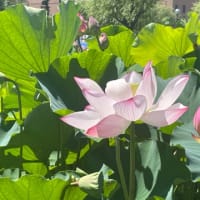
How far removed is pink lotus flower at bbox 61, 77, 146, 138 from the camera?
440 mm

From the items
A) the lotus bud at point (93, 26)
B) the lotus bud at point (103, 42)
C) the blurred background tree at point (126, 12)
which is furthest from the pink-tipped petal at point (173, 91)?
the blurred background tree at point (126, 12)

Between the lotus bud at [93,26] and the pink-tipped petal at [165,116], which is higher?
the pink-tipped petal at [165,116]

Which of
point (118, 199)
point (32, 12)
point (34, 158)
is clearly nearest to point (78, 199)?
point (118, 199)

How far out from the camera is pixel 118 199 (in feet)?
1.77

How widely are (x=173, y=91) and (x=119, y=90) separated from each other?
0.04m

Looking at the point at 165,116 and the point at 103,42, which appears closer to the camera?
the point at 165,116

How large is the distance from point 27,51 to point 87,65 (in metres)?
0.09

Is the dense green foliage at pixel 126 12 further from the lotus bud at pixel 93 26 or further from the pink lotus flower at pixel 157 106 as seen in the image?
the pink lotus flower at pixel 157 106

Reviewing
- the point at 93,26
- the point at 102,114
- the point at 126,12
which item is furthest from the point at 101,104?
the point at 126,12

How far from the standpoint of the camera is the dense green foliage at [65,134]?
0.51 meters

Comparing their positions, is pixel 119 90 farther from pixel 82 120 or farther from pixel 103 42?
pixel 103 42

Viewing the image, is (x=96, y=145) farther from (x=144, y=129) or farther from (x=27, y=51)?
(x=27, y=51)

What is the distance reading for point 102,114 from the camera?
1.48 feet

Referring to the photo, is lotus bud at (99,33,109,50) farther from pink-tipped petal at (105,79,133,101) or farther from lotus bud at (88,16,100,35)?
pink-tipped petal at (105,79,133,101)
